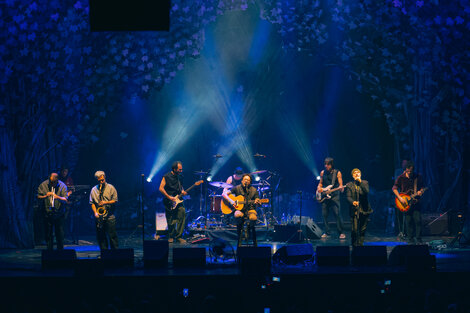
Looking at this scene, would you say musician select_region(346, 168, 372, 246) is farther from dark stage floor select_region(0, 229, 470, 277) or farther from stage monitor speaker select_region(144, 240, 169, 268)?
stage monitor speaker select_region(144, 240, 169, 268)

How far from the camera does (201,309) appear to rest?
714 cm

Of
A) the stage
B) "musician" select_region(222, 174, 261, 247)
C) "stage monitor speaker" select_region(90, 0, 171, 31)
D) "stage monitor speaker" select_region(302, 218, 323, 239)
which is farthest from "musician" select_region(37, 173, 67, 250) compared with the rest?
"stage monitor speaker" select_region(302, 218, 323, 239)

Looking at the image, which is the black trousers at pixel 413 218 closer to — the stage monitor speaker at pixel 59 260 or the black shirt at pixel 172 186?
the black shirt at pixel 172 186

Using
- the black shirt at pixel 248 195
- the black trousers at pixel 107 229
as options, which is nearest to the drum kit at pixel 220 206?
the black shirt at pixel 248 195

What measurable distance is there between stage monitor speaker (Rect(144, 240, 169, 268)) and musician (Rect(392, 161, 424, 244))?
595cm

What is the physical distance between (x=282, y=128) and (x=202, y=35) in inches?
146

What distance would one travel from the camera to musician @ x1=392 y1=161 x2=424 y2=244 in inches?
458

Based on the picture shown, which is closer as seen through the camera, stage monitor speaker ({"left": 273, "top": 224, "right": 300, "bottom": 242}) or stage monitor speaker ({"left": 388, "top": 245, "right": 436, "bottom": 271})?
stage monitor speaker ({"left": 388, "top": 245, "right": 436, "bottom": 271})

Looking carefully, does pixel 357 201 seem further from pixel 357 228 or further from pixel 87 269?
pixel 87 269

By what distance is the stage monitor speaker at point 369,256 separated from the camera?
316 inches

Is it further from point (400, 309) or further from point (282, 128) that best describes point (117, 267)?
point (282, 128)

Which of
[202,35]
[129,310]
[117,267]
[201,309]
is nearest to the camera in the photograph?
[129,310]

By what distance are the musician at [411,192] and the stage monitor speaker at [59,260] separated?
284 inches

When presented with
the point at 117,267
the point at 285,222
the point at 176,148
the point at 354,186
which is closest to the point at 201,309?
the point at 117,267
